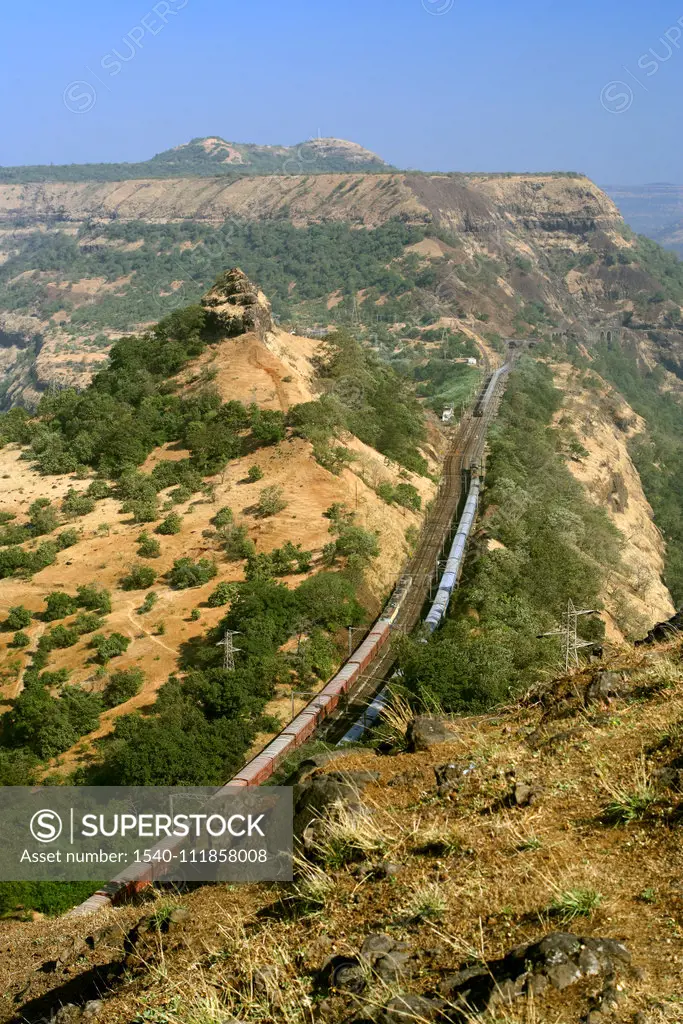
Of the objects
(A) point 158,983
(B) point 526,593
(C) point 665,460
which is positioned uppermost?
(A) point 158,983

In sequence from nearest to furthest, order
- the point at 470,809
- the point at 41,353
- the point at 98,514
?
the point at 470,809 < the point at 98,514 < the point at 41,353

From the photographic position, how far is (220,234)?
17250 centimetres

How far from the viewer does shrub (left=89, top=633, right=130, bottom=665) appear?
3231 centimetres

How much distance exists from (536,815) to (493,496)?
3797cm

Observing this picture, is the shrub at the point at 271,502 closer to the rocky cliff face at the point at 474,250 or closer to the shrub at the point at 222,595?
the shrub at the point at 222,595

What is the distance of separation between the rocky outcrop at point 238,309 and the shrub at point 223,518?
51.7 feet

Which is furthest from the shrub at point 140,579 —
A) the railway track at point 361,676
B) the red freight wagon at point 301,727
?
the red freight wagon at point 301,727

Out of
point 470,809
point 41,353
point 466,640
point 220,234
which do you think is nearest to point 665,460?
point 466,640

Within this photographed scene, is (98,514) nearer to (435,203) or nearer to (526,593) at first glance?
(526,593)

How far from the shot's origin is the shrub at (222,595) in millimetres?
34406

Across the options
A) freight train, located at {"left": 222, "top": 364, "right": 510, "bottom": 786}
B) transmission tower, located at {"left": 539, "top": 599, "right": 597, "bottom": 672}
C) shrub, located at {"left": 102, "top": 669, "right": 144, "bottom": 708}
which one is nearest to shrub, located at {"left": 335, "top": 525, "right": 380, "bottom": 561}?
freight train, located at {"left": 222, "top": 364, "right": 510, "bottom": 786}

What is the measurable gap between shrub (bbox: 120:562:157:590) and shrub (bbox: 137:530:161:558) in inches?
51.6

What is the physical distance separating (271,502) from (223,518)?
221cm

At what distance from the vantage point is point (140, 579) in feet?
119
